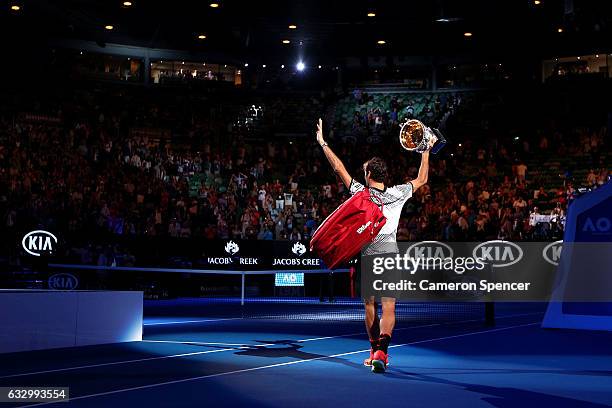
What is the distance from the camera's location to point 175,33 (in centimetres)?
4294

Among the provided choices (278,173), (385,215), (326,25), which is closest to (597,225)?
(385,215)

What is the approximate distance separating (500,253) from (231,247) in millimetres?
9053

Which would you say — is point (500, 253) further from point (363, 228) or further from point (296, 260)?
point (363, 228)

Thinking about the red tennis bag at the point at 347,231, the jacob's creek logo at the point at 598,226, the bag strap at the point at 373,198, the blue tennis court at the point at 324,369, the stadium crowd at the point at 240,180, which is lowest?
the blue tennis court at the point at 324,369

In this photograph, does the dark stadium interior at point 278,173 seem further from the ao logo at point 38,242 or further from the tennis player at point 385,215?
the tennis player at point 385,215

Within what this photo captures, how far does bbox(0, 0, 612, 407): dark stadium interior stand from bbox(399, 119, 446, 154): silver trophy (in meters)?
2.26

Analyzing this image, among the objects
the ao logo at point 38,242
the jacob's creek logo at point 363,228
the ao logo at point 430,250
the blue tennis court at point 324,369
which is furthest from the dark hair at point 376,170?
the ao logo at point 38,242

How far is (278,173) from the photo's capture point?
1499 inches

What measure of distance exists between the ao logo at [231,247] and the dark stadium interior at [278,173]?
0.20 ft

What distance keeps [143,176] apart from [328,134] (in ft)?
37.1

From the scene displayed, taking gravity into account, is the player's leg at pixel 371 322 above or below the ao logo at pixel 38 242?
below

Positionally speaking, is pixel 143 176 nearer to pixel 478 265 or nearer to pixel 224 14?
pixel 224 14

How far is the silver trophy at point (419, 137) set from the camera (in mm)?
9062

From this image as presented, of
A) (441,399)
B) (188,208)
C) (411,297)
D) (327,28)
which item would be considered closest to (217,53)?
(327,28)
